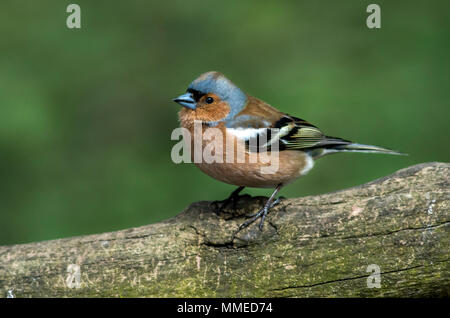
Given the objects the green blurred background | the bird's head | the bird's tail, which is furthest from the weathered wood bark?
the green blurred background

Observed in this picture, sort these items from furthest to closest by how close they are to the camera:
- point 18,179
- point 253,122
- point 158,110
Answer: point 158,110 < point 18,179 < point 253,122

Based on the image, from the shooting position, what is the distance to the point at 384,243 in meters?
3.42

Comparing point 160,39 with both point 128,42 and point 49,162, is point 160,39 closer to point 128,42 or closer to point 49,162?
point 128,42

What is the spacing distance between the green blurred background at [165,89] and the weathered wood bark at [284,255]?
1.92m

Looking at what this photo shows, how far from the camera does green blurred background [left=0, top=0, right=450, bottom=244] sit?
5.88 meters

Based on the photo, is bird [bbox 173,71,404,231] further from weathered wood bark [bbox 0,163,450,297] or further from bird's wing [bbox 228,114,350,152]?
weathered wood bark [bbox 0,163,450,297]

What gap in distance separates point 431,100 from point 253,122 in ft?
10.1

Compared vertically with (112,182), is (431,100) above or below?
above

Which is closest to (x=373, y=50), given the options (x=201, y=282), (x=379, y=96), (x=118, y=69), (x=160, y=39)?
(x=379, y=96)

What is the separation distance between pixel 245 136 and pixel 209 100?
38cm

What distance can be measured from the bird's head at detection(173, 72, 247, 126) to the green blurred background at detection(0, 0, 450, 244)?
1688mm

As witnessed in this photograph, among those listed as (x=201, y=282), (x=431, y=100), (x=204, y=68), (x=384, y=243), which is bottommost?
(x=201, y=282)

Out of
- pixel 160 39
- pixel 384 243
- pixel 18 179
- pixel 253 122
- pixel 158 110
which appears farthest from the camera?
pixel 160 39

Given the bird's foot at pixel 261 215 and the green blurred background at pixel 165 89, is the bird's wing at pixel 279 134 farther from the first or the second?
the green blurred background at pixel 165 89
